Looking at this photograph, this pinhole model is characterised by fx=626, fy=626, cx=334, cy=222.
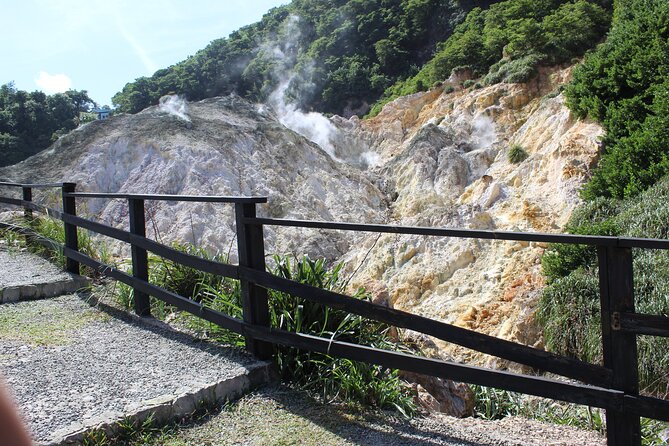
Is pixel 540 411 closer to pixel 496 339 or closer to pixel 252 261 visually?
pixel 496 339

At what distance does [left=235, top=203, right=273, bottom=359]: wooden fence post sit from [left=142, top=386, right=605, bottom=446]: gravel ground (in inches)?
23.1

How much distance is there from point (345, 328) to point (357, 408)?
735 millimetres

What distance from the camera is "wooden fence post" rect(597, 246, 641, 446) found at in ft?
9.56

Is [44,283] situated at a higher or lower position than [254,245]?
lower

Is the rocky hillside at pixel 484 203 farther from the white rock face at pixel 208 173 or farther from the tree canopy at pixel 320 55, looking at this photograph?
the tree canopy at pixel 320 55

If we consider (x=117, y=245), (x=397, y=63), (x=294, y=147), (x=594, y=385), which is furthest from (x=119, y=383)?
(x=397, y=63)

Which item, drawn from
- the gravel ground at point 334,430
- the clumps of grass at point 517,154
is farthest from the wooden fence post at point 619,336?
the clumps of grass at point 517,154

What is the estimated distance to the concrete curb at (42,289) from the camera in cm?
643

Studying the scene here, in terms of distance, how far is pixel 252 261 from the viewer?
14.7 feet

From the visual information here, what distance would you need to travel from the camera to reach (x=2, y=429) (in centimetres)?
70

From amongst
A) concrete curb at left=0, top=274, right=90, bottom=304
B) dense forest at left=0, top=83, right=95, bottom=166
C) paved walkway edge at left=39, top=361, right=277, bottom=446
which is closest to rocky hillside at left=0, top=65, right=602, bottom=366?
concrete curb at left=0, top=274, right=90, bottom=304

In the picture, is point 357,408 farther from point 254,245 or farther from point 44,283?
point 44,283

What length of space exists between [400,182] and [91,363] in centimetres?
1641

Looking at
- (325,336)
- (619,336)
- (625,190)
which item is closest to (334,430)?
(325,336)
